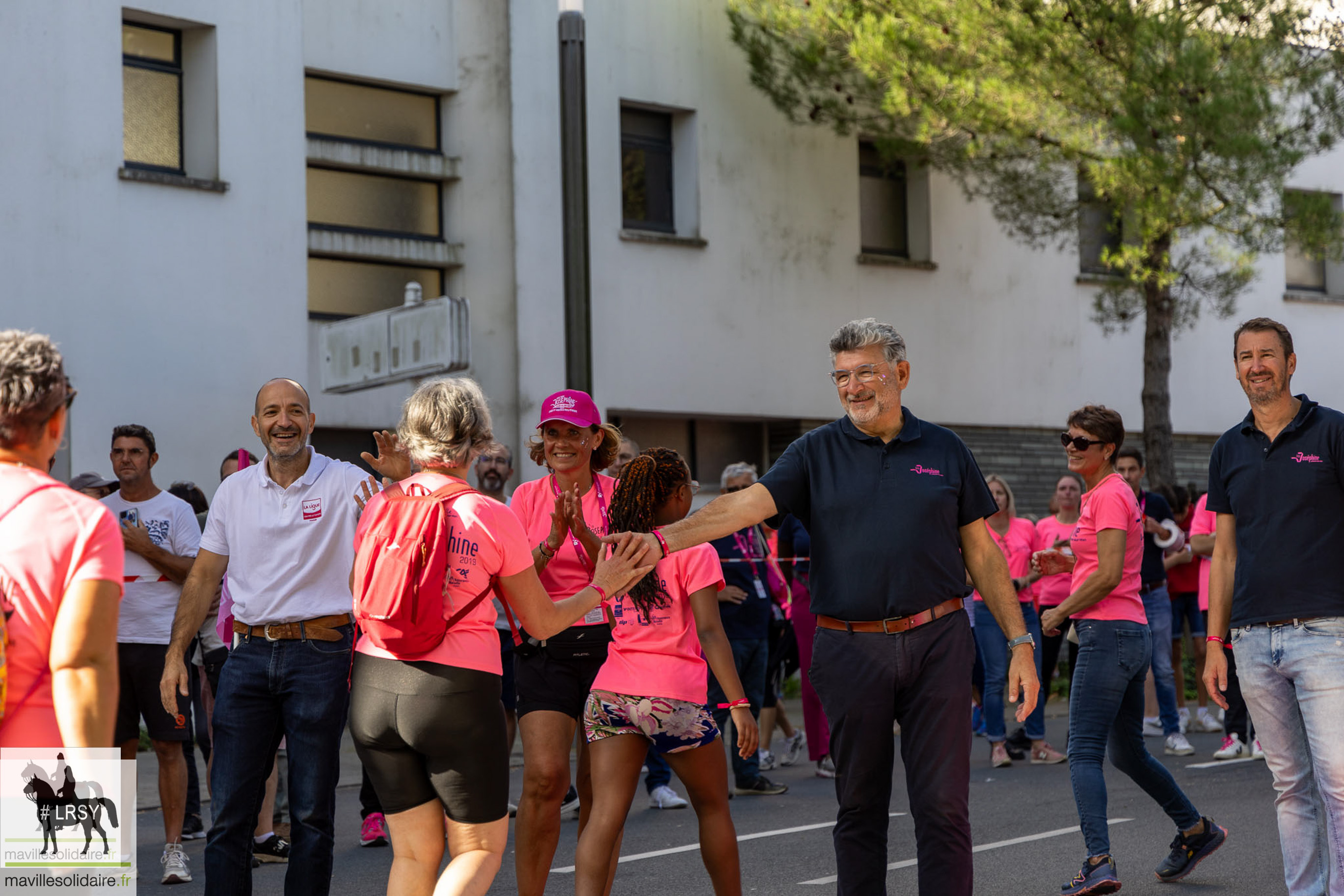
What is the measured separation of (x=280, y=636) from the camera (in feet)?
18.9

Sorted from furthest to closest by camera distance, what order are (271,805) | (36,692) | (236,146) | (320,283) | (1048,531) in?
(320,283)
(236,146)
(1048,531)
(271,805)
(36,692)

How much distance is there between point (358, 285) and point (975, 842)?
9883 mm

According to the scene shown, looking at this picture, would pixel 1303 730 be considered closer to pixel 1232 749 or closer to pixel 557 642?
pixel 557 642

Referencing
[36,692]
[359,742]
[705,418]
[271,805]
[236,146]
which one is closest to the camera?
[36,692]

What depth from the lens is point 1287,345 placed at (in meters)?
5.54

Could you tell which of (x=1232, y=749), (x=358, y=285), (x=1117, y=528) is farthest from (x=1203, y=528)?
(x=358, y=285)

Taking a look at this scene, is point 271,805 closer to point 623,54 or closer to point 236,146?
point 236,146

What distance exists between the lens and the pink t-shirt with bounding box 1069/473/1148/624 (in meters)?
6.81

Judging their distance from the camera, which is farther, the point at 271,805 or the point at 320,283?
the point at 320,283

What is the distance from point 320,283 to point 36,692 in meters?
12.7

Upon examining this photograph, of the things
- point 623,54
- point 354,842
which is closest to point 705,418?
point 623,54

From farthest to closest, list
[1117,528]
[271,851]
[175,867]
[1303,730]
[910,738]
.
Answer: [271,851] → [175,867] → [1117,528] → [1303,730] → [910,738]

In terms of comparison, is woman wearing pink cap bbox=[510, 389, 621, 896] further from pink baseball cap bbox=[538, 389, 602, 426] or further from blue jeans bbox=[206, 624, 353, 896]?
blue jeans bbox=[206, 624, 353, 896]

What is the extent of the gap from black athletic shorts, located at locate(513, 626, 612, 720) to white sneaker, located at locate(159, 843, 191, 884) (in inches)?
93.7
